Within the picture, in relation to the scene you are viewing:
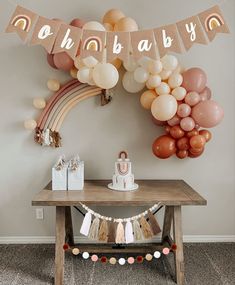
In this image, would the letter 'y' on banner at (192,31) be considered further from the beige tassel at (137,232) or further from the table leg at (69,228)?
the table leg at (69,228)

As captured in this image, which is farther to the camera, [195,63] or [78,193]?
[195,63]

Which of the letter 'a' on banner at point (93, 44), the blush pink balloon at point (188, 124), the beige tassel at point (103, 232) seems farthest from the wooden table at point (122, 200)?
the letter 'a' on banner at point (93, 44)

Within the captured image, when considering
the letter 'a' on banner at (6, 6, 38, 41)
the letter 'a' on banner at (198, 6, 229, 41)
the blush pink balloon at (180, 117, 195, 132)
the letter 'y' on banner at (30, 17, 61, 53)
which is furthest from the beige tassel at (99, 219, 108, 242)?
the letter 'a' on banner at (198, 6, 229, 41)

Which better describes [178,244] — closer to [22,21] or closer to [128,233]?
[128,233]

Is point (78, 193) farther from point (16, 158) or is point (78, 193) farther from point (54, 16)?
point (54, 16)

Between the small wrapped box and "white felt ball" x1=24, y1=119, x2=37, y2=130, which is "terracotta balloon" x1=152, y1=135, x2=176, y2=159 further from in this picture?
"white felt ball" x1=24, y1=119, x2=37, y2=130

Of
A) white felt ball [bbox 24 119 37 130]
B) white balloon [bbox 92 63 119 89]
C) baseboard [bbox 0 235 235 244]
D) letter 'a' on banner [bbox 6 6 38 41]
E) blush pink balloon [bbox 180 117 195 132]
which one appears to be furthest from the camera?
baseboard [bbox 0 235 235 244]

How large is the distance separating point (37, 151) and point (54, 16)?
1.25m

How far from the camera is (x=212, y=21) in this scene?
1.78 meters

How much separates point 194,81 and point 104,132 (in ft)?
3.03

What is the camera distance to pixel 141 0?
2516 millimetres

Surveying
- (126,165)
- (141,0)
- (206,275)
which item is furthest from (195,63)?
(206,275)

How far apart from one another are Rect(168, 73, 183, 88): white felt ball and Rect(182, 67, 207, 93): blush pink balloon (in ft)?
0.19

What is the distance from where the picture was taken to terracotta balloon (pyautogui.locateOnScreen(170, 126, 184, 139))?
7.31 ft
